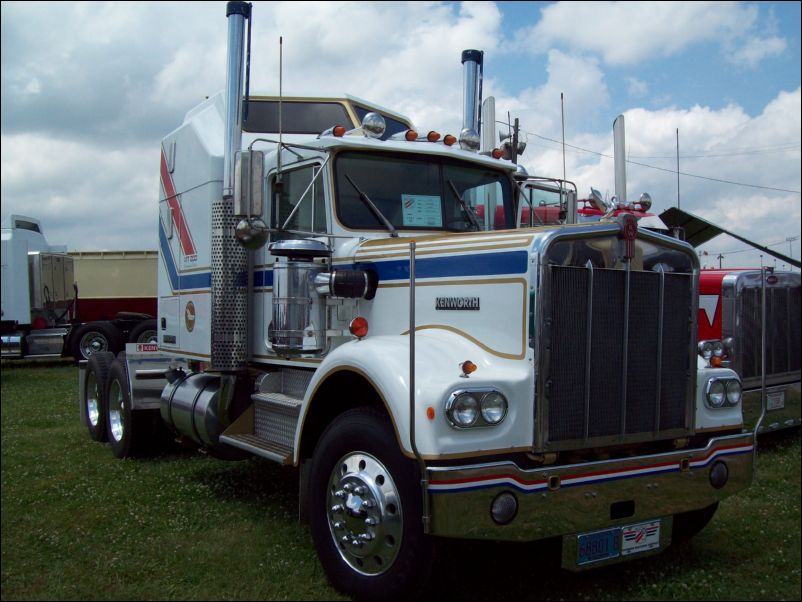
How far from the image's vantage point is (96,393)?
29.7 ft

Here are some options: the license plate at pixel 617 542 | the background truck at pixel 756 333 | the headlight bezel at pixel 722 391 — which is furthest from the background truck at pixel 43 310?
→ the license plate at pixel 617 542

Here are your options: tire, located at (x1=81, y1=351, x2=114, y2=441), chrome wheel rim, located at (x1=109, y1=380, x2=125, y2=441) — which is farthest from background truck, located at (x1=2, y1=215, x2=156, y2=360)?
chrome wheel rim, located at (x1=109, y1=380, x2=125, y2=441)

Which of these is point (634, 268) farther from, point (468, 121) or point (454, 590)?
point (468, 121)

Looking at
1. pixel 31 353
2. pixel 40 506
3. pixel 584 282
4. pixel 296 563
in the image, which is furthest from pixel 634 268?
pixel 31 353

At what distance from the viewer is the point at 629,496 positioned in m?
4.19

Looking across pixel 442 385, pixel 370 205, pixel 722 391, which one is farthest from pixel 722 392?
pixel 370 205

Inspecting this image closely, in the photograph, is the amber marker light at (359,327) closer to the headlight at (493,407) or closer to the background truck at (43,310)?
the headlight at (493,407)

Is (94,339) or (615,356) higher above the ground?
(615,356)

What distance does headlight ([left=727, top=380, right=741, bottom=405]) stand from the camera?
498 centimetres

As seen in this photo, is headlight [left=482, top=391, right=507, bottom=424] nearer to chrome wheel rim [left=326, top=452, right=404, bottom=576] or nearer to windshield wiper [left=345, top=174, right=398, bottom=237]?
chrome wheel rim [left=326, top=452, right=404, bottom=576]

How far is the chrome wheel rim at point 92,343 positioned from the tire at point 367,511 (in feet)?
50.3

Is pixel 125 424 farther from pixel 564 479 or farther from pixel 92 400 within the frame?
pixel 564 479

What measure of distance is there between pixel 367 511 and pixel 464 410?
0.81 metres

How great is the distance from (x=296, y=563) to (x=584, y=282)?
247 centimetres
